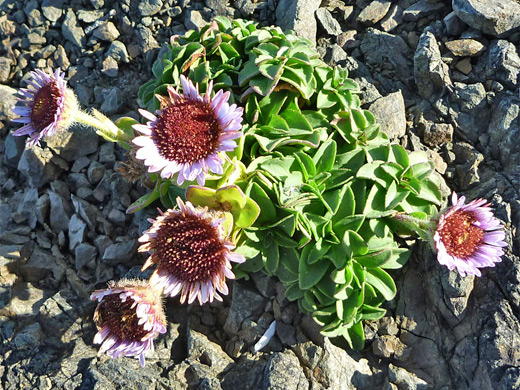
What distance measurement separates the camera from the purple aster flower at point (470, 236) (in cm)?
370

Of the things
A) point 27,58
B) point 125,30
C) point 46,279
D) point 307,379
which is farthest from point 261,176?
point 27,58

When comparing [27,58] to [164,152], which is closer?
[164,152]

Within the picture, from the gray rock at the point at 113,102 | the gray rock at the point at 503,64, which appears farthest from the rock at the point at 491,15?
the gray rock at the point at 113,102

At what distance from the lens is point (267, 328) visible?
421 cm

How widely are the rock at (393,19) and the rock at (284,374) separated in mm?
3644

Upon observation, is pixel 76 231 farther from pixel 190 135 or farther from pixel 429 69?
pixel 429 69

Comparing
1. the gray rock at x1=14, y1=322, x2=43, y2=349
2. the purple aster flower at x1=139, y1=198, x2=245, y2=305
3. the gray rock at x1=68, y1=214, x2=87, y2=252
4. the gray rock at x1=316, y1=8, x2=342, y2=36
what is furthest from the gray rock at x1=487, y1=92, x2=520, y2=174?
the gray rock at x1=14, y1=322, x2=43, y2=349

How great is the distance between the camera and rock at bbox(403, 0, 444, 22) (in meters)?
5.20

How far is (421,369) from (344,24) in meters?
3.72

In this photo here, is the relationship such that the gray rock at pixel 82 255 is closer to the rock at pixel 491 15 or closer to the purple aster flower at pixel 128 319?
the purple aster flower at pixel 128 319

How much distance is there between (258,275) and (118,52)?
123 inches

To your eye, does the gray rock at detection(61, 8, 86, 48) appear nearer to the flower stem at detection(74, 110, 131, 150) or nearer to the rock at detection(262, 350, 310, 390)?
the flower stem at detection(74, 110, 131, 150)

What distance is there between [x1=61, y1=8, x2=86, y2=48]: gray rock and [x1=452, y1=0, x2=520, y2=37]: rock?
4.22m

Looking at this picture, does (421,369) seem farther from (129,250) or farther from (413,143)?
(129,250)
